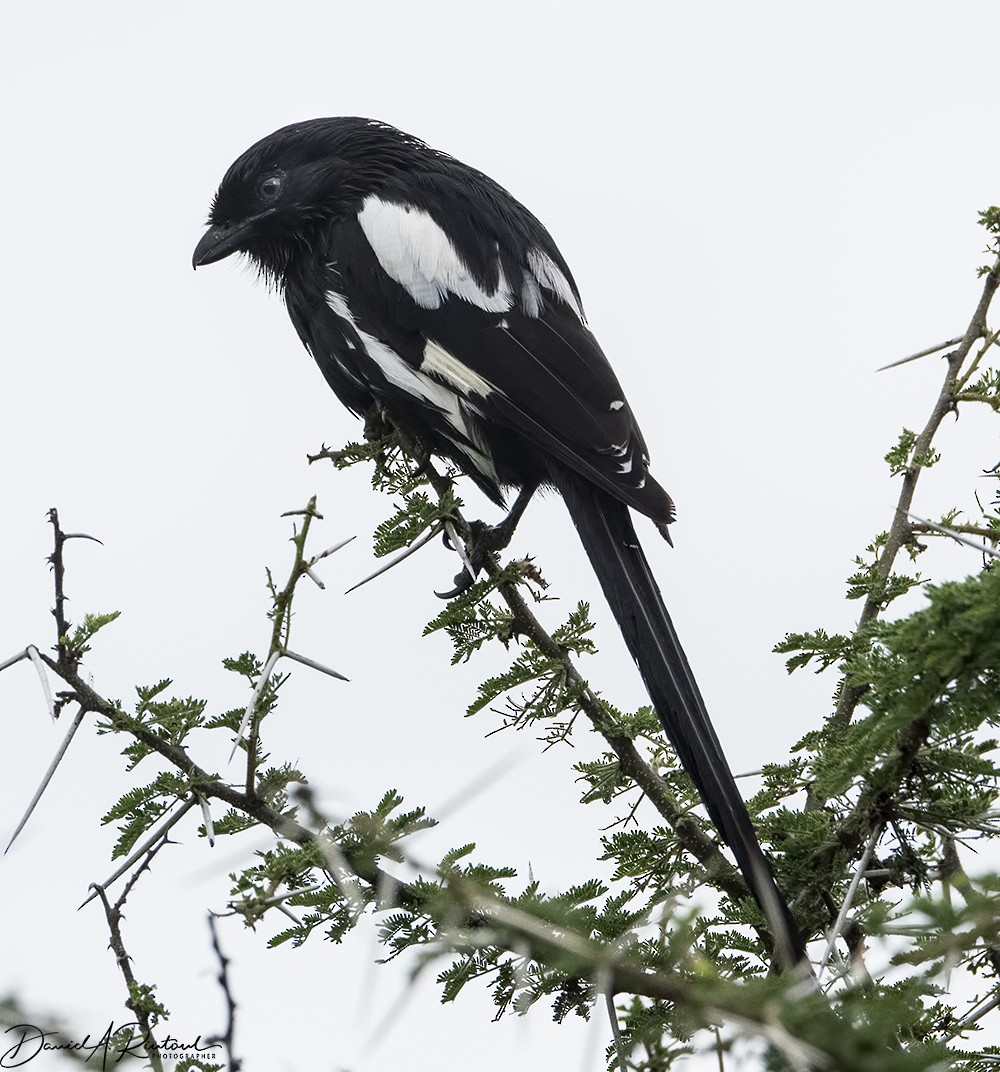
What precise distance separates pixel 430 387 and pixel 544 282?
635 mm

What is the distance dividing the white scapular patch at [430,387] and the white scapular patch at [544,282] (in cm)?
40

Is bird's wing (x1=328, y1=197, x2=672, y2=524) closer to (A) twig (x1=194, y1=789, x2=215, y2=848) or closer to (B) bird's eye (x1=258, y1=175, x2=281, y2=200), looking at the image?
(B) bird's eye (x1=258, y1=175, x2=281, y2=200)

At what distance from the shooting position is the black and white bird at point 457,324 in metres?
3.46

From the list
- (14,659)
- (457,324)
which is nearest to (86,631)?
(14,659)

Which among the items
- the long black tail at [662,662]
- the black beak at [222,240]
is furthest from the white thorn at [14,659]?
the black beak at [222,240]

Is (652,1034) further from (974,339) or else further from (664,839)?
(974,339)

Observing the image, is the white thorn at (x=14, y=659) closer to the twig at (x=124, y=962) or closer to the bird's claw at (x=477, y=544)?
the twig at (x=124, y=962)

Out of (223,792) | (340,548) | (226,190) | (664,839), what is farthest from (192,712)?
(226,190)

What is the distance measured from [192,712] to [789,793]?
1036 mm

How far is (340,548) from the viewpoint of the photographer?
2.12 m

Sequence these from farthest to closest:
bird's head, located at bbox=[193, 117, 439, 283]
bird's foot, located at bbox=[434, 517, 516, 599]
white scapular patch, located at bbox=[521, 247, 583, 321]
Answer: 1. bird's head, located at bbox=[193, 117, 439, 283]
2. white scapular patch, located at bbox=[521, 247, 583, 321]
3. bird's foot, located at bbox=[434, 517, 516, 599]

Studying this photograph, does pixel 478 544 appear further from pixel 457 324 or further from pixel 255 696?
pixel 255 696

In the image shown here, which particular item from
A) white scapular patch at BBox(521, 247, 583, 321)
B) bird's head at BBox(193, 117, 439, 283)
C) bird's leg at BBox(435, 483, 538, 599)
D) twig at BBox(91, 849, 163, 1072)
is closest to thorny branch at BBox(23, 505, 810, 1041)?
twig at BBox(91, 849, 163, 1072)

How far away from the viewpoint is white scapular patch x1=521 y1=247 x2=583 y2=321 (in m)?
4.07
